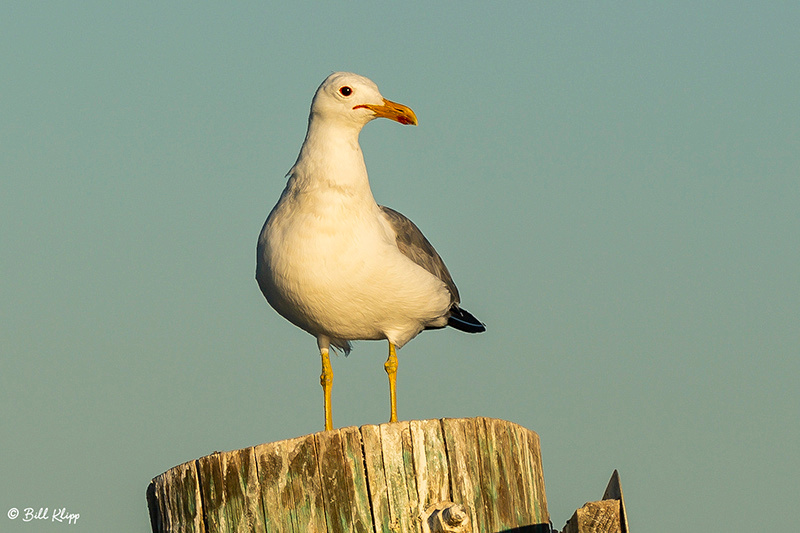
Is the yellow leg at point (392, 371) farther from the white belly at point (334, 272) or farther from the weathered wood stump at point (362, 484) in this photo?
the weathered wood stump at point (362, 484)

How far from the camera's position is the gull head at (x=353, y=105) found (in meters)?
10.6

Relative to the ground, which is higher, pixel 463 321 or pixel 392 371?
pixel 463 321

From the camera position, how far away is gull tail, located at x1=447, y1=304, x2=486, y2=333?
1259cm

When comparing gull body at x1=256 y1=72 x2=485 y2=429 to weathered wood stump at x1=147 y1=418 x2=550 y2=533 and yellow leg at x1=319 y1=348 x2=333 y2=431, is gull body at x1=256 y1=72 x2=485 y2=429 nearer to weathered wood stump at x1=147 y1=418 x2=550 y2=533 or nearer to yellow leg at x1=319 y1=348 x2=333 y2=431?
yellow leg at x1=319 y1=348 x2=333 y2=431

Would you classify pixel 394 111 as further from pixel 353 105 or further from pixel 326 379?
pixel 326 379

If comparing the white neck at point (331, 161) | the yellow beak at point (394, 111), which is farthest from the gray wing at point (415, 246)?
the yellow beak at point (394, 111)

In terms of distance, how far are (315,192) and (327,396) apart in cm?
239

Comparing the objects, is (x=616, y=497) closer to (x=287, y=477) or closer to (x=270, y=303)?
(x=287, y=477)

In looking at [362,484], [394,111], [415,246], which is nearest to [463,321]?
[415,246]

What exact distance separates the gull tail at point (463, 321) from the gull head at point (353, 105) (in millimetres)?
2826

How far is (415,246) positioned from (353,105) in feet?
5.63

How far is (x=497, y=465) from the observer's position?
668 centimetres

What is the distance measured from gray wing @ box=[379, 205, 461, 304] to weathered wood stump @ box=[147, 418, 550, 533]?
180 inches

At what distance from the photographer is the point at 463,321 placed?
12.8m
